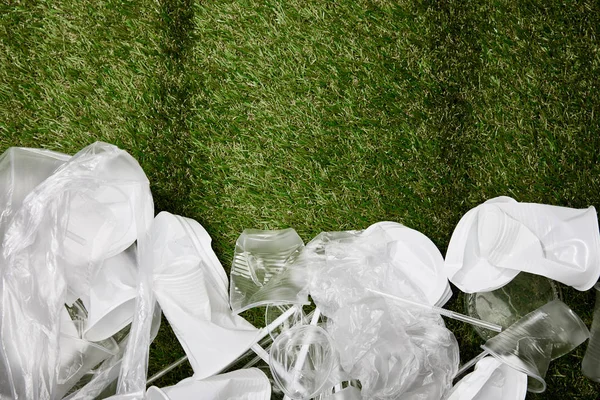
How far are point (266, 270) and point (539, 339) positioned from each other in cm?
56

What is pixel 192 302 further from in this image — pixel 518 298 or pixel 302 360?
pixel 518 298

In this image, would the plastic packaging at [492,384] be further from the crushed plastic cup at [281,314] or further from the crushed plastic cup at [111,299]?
the crushed plastic cup at [111,299]

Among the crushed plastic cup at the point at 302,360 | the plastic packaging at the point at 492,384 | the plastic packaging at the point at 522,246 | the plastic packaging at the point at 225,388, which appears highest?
the plastic packaging at the point at 522,246

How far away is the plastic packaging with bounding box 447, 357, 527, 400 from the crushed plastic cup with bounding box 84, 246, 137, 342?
2.25 feet

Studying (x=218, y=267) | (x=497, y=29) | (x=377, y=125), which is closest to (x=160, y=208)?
(x=218, y=267)

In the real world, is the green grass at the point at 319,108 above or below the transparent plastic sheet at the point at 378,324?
above

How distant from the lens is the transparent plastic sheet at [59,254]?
2.98 feet

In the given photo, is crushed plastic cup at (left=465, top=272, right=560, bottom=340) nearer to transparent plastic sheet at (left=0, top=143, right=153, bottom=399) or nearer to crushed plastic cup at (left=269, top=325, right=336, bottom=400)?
crushed plastic cup at (left=269, top=325, right=336, bottom=400)

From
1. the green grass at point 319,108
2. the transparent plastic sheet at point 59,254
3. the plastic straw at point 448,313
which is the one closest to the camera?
the transparent plastic sheet at point 59,254

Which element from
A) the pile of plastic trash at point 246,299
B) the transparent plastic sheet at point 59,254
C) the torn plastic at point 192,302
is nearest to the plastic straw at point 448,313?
the pile of plastic trash at point 246,299

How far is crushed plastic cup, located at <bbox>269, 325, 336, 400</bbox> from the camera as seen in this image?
93 centimetres

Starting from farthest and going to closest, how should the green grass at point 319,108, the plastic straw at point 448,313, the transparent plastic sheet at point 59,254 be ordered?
the green grass at point 319,108 → the plastic straw at point 448,313 → the transparent plastic sheet at point 59,254

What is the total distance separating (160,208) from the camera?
3.96 feet

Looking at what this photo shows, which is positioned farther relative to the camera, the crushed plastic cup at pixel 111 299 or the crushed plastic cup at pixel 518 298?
the crushed plastic cup at pixel 518 298
